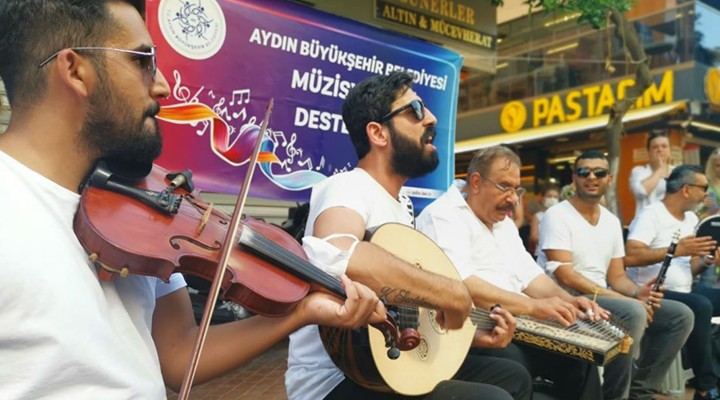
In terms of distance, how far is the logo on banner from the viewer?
3.43m

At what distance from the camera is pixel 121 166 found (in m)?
1.31

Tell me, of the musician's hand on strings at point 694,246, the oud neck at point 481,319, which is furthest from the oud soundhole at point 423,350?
the musician's hand on strings at point 694,246

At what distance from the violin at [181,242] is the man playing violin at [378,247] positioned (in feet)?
0.75

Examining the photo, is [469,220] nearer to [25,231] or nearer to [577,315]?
[577,315]

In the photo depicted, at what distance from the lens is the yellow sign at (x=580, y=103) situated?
43.8 feet

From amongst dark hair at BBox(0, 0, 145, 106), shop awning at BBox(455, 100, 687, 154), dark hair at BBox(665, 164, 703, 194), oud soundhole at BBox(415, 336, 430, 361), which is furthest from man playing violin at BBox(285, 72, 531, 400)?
shop awning at BBox(455, 100, 687, 154)

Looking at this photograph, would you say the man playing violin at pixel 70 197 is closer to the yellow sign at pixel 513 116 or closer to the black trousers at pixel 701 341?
the black trousers at pixel 701 341

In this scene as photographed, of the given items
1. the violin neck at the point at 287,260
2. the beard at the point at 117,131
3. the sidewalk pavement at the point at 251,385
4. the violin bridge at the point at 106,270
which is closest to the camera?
the violin bridge at the point at 106,270

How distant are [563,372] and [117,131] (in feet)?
8.82

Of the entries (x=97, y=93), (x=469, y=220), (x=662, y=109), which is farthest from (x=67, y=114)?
(x=662, y=109)

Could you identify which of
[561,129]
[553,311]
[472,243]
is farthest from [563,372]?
[561,129]

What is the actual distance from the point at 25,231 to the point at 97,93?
0.32 m

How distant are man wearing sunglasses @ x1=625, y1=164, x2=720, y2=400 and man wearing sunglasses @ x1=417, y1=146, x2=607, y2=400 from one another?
144cm

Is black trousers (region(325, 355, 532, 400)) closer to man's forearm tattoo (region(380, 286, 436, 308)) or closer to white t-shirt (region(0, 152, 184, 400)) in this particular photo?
man's forearm tattoo (region(380, 286, 436, 308))
